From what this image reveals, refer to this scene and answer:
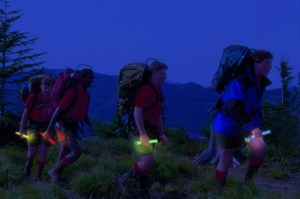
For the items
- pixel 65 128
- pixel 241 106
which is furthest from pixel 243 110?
pixel 65 128

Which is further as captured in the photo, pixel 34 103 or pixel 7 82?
pixel 7 82

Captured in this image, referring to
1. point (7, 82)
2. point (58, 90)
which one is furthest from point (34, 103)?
point (7, 82)

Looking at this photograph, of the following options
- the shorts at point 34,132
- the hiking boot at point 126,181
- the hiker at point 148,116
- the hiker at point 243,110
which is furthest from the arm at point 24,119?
the hiker at point 243,110

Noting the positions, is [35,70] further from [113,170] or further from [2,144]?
[113,170]

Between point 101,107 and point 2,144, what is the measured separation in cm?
14673

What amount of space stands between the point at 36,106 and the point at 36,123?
32cm

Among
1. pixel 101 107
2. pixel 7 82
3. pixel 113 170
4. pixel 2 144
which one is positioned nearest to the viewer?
pixel 113 170

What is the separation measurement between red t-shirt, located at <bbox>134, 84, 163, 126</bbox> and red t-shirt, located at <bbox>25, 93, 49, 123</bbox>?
8.71 ft

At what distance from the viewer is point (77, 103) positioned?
7.18 m

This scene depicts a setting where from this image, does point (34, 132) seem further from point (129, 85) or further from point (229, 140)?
point (229, 140)

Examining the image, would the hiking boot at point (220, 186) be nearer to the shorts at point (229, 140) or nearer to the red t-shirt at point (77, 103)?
the shorts at point (229, 140)

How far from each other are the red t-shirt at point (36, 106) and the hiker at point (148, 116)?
245 centimetres

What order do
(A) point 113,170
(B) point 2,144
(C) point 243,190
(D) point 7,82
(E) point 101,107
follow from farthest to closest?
(E) point 101,107, (D) point 7,82, (B) point 2,144, (A) point 113,170, (C) point 243,190

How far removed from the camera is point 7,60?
16188mm
